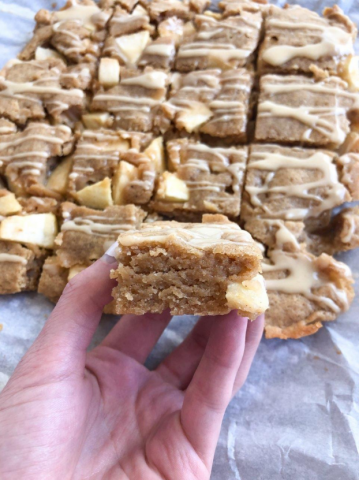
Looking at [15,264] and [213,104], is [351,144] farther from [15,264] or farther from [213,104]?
[15,264]

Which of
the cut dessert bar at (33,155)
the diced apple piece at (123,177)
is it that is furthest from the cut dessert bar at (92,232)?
the cut dessert bar at (33,155)

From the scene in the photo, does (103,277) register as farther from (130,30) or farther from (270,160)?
(130,30)

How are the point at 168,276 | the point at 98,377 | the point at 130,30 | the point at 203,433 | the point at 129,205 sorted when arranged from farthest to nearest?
the point at 130,30 → the point at 129,205 → the point at 98,377 → the point at 203,433 → the point at 168,276

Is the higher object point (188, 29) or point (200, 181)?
point (188, 29)

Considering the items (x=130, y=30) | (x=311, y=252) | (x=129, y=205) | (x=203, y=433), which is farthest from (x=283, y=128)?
(x=203, y=433)

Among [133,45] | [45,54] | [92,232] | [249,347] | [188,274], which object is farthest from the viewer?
[45,54]

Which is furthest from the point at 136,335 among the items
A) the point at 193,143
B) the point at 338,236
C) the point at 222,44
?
the point at 222,44

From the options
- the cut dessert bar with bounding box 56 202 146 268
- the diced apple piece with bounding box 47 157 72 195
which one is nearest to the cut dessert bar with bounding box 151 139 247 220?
the cut dessert bar with bounding box 56 202 146 268
